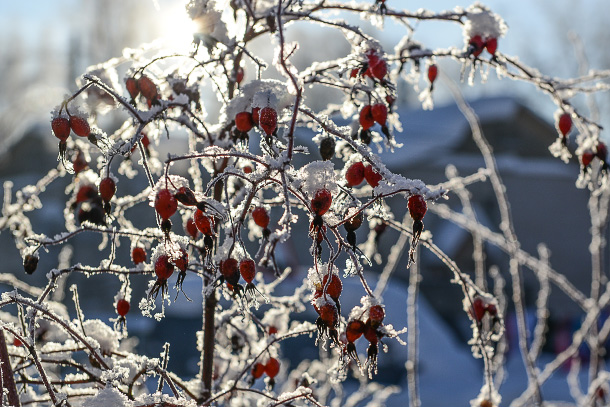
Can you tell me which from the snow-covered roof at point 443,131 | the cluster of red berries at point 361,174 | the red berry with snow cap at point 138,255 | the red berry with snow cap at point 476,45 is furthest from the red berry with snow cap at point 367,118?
the snow-covered roof at point 443,131

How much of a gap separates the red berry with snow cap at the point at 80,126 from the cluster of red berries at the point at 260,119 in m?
0.34

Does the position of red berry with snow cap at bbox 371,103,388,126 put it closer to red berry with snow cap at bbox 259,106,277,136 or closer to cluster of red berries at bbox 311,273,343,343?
red berry with snow cap at bbox 259,106,277,136

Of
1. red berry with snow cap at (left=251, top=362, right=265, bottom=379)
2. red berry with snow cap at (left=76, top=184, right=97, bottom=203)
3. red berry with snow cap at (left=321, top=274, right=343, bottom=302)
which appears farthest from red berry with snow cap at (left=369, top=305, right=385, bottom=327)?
red berry with snow cap at (left=76, top=184, right=97, bottom=203)

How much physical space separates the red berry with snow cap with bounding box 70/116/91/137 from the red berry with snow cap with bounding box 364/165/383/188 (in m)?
0.64

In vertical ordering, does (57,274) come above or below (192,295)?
below

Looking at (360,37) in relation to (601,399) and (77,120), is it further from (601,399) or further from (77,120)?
(601,399)

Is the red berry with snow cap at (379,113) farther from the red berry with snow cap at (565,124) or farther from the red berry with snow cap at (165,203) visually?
the red berry with snow cap at (565,124)

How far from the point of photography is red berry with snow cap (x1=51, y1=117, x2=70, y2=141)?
1.47 metres

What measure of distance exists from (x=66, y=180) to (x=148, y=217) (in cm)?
224

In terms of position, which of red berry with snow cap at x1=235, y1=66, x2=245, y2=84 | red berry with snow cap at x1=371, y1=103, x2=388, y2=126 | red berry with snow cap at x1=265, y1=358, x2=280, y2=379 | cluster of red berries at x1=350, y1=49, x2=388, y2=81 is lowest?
red berry with snow cap at x1=265, y1=358, x2=280, y2=379

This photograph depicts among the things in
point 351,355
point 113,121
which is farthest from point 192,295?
point 113,121

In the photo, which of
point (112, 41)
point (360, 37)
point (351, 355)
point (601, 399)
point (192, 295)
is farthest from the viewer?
point (112, 41)

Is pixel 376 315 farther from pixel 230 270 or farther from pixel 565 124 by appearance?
pixel 565 124

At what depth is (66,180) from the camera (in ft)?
50.9
